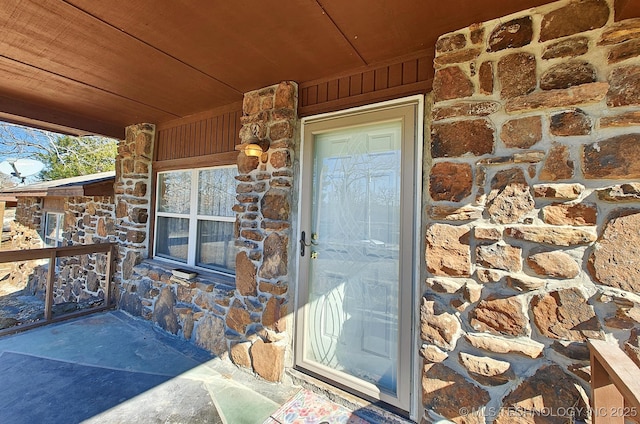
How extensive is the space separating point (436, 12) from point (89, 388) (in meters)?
3.53

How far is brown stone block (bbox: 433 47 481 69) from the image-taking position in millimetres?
1592

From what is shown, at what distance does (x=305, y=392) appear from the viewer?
2.20 m

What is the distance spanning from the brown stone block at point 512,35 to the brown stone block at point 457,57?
0.07 metres

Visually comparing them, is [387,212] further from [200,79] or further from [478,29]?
[200,79]

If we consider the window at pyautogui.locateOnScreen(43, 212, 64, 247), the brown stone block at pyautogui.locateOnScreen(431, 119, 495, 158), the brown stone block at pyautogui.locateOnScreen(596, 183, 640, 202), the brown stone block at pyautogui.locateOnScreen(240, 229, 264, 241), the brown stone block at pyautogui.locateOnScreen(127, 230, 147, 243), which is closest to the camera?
the brown stone block at pyautogui.locateOnScreen(596, 183, 640, 202)

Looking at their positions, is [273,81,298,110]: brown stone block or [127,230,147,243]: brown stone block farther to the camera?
[127,230,147,243]: brown stone block

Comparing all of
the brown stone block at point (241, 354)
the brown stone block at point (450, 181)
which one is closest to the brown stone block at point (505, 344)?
the brown stone block at point (450, 181)

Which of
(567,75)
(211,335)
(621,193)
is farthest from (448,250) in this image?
(211,335)

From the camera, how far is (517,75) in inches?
57.9

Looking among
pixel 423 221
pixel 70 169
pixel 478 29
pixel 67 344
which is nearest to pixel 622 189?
pixel 423 221

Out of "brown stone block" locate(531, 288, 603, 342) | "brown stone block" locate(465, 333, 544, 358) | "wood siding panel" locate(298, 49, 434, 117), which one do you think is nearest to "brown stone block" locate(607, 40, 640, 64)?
"wood siding panel" locate(298, 49, 434, 117)

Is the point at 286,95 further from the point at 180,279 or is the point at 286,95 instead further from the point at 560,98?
the point at 180,279

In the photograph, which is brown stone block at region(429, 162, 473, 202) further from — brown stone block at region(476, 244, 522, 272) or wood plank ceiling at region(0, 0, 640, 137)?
wood plank ceiling at region(0, 0, 640, 137)

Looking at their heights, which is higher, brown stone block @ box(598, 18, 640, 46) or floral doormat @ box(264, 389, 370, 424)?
brown stone block @ box(598, 18, 640, 46)
